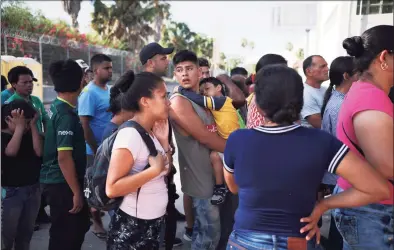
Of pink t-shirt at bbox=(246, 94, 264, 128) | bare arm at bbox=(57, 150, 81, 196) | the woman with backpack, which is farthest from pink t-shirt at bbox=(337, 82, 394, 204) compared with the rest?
bare arm at bbox=(57, 150, 81, 196)

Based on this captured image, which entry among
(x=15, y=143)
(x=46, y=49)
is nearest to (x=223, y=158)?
(x=15, y=143)

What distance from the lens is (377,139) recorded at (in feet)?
4.49

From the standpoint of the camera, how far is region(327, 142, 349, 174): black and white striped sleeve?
4.50 feet

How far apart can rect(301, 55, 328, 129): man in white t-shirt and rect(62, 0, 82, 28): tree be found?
57.7 ft

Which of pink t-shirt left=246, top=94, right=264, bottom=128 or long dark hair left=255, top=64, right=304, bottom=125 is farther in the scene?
pink t-shirt left=246, top=94, right=264, bottom=128

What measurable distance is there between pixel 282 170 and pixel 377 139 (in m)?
0.37

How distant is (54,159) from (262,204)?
5.89 ft

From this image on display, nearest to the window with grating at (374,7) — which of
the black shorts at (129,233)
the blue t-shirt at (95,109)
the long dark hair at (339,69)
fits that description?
the long dark hair at (339,69)

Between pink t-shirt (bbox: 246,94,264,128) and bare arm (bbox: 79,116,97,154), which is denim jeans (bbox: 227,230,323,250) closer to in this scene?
pink t-shirt (bbox: 246,94,264,128)

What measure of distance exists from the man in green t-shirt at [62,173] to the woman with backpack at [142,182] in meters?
0.75

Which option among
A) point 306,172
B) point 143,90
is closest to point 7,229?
point 143,90

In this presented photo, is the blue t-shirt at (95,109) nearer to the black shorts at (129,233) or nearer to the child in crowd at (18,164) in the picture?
the child in crowd at (18,164)

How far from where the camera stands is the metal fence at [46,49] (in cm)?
591

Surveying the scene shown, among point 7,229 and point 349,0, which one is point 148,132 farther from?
point 349,0
